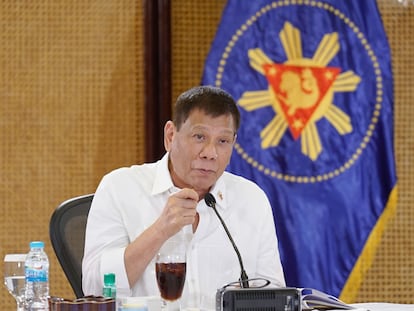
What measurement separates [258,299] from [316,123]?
2.31 meters

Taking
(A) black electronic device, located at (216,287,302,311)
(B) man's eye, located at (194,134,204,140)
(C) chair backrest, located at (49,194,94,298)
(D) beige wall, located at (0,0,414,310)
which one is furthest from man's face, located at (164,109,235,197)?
(D) beige wall, located at (0,0,414,310)

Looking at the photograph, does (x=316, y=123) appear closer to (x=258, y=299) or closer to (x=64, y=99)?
(x=64, y=99)

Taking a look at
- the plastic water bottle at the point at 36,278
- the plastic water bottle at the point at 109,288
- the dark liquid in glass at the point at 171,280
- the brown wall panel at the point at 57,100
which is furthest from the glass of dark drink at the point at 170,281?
the brown wall panel at the point at 57,100

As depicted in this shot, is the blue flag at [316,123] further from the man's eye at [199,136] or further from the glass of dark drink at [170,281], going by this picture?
the glass of dark drink at [170,281]

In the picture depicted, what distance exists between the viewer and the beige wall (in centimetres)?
384

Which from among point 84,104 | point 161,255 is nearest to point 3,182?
point 84,104

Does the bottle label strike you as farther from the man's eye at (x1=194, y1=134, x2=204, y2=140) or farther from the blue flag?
the blue flag

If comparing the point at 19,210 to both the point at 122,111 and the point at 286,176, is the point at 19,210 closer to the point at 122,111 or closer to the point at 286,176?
the point at 122,111

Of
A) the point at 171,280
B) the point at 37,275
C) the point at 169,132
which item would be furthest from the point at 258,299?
the point at 169,132

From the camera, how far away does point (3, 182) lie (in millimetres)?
3834

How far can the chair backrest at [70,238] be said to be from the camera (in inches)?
103

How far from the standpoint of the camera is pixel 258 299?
1.84 meters

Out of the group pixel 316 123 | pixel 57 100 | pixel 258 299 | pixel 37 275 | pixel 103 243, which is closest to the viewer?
pixel 258 299

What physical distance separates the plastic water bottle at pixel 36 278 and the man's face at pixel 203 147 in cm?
54
